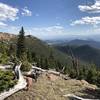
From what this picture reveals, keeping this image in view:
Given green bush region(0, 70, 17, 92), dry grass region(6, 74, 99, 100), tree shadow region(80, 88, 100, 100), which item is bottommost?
tree shadow region(80, 88, 100, 100)

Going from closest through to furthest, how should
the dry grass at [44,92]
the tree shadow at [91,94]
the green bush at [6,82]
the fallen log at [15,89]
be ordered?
the fallen log at [15,89], the dry grass at [44,92], the green bush at [6,82], the tree shadow at [91,94]

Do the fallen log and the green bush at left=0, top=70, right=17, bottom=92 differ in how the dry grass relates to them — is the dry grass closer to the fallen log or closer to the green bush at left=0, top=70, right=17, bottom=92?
the fallen log

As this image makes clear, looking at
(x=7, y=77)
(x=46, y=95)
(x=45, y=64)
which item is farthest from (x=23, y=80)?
(x=45, y=64)

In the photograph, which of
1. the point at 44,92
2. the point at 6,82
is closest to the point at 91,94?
the point at 44,92

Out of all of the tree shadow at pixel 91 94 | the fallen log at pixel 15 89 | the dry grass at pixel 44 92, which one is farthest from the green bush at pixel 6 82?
the tree shadow at pixel 91 94

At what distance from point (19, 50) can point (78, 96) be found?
234 ft

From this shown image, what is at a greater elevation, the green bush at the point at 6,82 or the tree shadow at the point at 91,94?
the green bush at the point at 6,82

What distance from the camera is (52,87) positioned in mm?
31984

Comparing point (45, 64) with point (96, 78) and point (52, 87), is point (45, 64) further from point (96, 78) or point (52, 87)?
point (52, 87)

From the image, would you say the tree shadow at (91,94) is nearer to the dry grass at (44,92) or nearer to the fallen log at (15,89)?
the dry grass at (44,92)

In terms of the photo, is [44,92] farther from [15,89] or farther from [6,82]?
[6,82]

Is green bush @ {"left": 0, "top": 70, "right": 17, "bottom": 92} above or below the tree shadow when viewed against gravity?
above

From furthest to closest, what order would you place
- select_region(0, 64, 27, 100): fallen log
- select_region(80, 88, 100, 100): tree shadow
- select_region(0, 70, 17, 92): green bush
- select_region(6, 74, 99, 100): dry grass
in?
select_region(80, 88, 100, 100): tree shadow → select_region(0, 70, 17, 92): green bush → select_region(6, 74, 99, 100): dry grass → select_region(0, 64, 27, 100): fallen log

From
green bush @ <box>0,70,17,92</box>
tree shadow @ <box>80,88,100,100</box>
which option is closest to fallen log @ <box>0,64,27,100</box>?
green bush @ <box>0,70,17,92</box>
